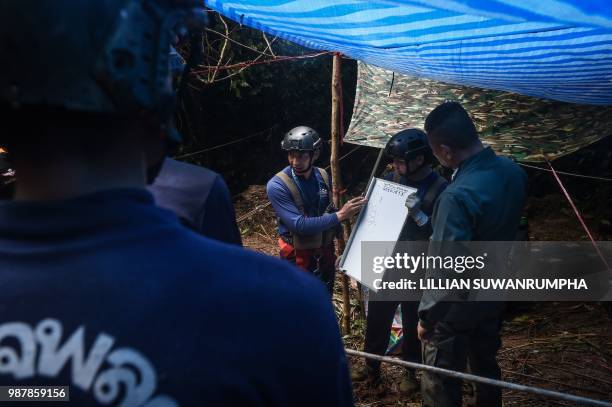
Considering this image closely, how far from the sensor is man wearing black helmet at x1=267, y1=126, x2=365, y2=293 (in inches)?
170

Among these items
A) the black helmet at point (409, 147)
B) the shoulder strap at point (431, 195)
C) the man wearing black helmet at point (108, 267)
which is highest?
the black helmet at point (409, 147)

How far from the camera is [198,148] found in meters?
10.2

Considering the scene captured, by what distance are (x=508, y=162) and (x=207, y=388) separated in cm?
288

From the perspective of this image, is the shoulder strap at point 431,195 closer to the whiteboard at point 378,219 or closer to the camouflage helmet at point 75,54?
the whiteboard at point 378,219

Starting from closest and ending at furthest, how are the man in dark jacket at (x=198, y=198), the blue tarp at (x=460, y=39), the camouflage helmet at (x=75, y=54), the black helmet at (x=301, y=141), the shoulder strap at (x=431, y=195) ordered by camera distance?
the camouflage helmet at (x=75, y=54) < the man in dark jacket at (x=198, y=198) < the blue tarp at (x=460, y=39) < the shoulder strap at (x=431, y=195) < the black helmet at (x=301, y=141)

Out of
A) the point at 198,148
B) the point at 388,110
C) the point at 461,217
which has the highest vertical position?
the point at 198,148

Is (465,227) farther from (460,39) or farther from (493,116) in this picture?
(493,116)

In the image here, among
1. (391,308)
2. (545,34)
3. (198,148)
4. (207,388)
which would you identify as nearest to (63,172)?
(207,388)

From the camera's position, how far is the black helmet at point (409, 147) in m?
3.90

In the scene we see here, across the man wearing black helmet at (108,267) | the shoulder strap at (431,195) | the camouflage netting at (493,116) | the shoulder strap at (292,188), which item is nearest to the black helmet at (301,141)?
the shoulder strap at (292,188)

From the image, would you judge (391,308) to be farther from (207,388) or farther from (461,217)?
(207,388)

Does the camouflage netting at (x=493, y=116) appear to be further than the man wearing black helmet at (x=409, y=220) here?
Yes

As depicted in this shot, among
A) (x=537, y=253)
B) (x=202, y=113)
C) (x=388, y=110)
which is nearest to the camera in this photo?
(x=388, y=110)

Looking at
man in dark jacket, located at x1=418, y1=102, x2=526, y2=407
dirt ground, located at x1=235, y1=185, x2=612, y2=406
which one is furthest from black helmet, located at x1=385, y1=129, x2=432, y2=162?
dirt ground, located at x1=235, y1=185, x2=612, y2=406
